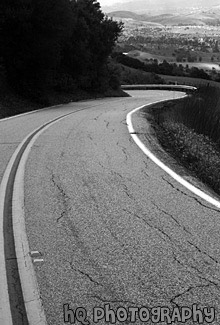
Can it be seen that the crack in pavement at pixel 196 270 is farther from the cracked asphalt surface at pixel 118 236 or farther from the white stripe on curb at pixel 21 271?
the white stripe on curb at pixel 21 271

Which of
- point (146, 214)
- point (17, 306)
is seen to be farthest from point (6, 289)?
point (146, 214)

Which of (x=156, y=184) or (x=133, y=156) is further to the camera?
(x=133, y=156)

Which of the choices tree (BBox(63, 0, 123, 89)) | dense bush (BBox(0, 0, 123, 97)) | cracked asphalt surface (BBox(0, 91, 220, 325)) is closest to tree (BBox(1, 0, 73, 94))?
dense bush (BBox(0, 0, 123, 97))

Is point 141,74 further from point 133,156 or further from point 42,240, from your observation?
point 42,240

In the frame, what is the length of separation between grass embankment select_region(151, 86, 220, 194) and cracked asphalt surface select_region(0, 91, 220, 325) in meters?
1.05

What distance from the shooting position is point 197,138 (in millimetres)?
13414

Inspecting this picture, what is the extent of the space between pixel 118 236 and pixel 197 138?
830 cm

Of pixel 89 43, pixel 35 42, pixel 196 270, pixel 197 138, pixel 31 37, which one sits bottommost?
pixel 197 138

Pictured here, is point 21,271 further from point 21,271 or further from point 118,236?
point 118,236

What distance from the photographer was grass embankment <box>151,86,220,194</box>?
9664 millimetres

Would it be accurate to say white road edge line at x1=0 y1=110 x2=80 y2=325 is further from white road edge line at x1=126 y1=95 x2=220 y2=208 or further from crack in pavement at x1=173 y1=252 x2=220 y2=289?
white road edge line at x1=126 y1=95 x2=220 y2=208

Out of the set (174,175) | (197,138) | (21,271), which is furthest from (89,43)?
(21,271)

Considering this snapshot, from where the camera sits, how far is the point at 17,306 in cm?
412

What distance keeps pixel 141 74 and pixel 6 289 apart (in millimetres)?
63749
